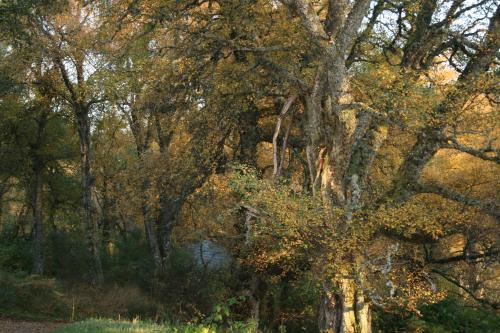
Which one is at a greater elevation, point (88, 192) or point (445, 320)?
point (88, 192)

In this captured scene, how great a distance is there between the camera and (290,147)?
1616cm

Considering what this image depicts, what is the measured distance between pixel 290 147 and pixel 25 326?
9.69 m

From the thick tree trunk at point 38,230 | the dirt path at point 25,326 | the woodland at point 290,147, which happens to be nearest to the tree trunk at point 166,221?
the woodland at point 290,147

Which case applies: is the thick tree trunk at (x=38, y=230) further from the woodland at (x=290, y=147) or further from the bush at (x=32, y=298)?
the bush at (x=32, y=298)

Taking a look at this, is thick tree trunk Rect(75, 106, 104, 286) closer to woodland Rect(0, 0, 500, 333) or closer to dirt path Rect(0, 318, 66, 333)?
woodland Rect(0, 0, 500, 333)

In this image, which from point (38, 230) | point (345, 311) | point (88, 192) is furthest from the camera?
point (38, 230)

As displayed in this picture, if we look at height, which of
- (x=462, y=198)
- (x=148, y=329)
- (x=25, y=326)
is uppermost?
(x=462, y=198)

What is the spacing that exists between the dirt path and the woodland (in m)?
1.06

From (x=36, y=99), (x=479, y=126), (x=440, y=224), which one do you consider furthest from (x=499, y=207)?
(x=36, y=99)

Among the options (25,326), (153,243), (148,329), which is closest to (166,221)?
(153,243)

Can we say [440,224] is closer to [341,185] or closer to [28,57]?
[341,185]

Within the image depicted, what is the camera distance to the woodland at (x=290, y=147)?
11.8 metres

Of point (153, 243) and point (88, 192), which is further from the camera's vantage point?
point (153, 243)

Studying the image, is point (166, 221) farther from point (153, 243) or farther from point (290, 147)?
point (290, 147)
